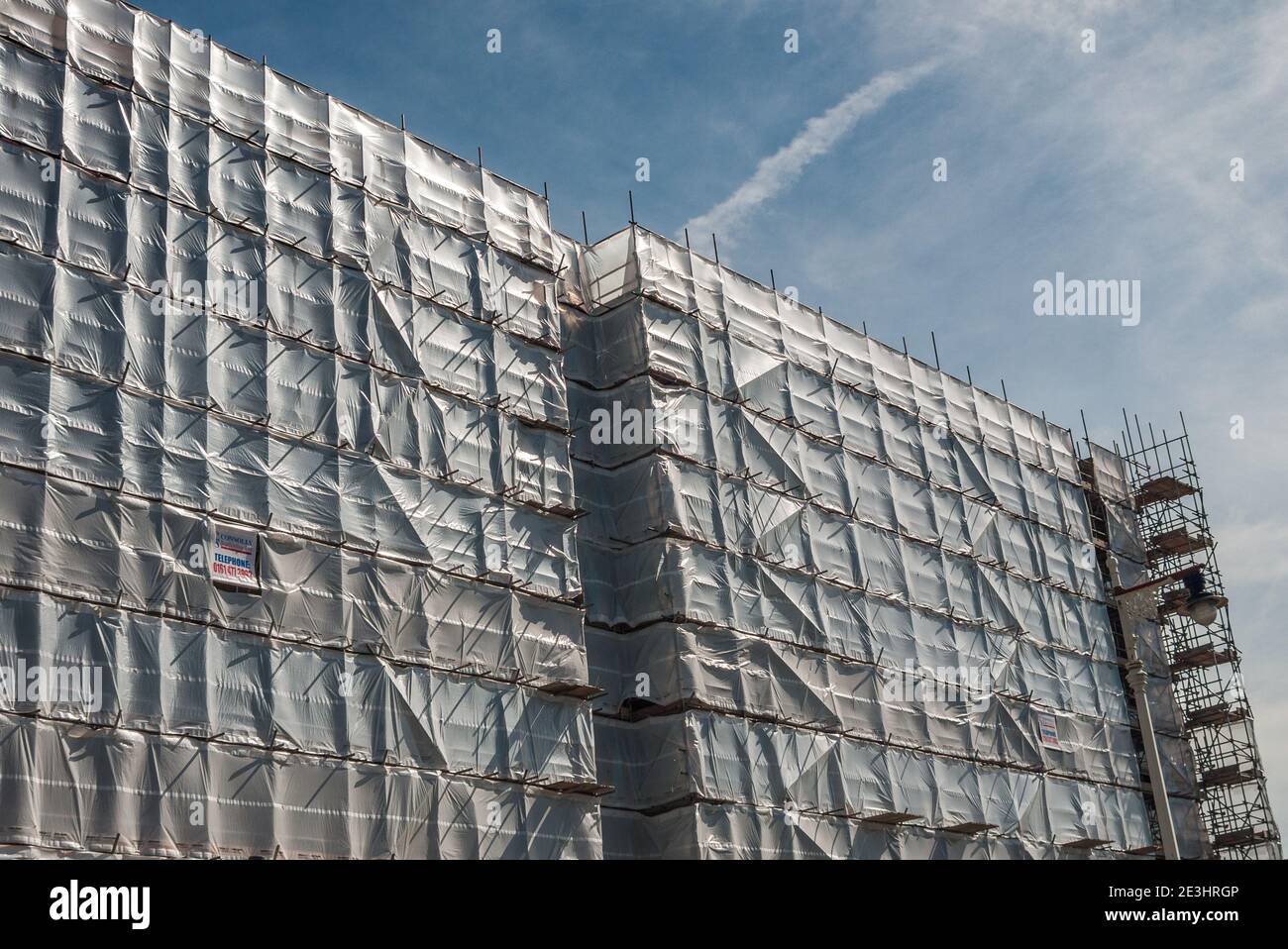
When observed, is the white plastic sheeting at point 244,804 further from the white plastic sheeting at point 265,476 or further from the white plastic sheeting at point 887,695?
the white plastic sheeting at point 887,695

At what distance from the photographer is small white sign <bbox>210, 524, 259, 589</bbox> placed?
82.5 feet

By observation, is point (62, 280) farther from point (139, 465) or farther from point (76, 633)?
point (76, 633)

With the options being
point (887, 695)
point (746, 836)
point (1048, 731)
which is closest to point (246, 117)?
point (746, 836)

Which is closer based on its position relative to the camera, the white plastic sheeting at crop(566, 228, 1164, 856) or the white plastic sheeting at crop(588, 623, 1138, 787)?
the white plastic sheeting at crop(588, 623, 1138, 787)

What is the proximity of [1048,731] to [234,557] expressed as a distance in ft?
80.5

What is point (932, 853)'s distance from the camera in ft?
118

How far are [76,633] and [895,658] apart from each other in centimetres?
2096

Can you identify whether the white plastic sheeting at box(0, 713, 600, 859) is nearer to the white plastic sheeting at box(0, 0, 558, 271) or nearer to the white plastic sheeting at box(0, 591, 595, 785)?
the white plastic sheeting at box(0, 591, 595, 785)

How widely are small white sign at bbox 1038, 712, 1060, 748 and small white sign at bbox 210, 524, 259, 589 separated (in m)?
23.6

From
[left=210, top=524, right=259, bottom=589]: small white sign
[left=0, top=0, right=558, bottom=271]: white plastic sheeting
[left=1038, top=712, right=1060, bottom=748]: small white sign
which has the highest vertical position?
[left=0, top=0, right=558, bottom=271]: white plastic sheeting

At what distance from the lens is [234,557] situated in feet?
83.4

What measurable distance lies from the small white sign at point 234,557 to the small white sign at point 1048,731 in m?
23.6

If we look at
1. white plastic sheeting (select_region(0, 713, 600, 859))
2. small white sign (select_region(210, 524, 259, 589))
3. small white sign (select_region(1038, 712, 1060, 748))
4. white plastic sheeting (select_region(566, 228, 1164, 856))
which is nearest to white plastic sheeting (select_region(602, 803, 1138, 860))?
white plastic sheeting (select_region(566, 228, 1164, 856))
